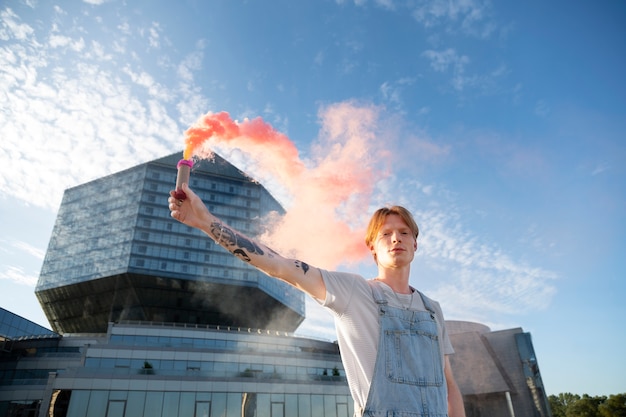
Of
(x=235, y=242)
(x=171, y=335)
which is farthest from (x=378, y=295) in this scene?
(x=171, y=335)

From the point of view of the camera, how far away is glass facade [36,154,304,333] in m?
61.4

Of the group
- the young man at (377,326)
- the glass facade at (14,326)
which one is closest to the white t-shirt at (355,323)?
the young man at (377,326)

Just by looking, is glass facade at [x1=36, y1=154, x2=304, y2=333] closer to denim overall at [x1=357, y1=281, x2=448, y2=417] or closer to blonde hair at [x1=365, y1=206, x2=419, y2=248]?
blonde hair at [x1=365, y1=206, x2=419, y2=248]

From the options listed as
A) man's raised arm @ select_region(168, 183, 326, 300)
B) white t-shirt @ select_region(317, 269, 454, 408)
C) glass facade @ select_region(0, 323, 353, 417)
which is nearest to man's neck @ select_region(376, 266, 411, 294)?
white t-shirt @ select_region(317, 269, 454, 408)

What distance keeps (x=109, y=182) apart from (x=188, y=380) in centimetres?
5270

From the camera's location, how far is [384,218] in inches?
125

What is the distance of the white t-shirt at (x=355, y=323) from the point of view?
2492mm

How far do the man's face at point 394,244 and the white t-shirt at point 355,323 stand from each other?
0.36 metres

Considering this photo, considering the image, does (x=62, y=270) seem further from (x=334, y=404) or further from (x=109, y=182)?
(x=334, y=404)

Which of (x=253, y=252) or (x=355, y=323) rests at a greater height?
(x=253, y=252)

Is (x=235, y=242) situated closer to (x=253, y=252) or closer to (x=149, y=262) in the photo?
(x=253, y=252)

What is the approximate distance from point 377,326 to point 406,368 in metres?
0.32

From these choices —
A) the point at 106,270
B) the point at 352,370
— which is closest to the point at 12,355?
the point at 106,270

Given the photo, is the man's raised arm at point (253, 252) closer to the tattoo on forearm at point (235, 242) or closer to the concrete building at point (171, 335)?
the tattoo on forearm at point (235, 242)
